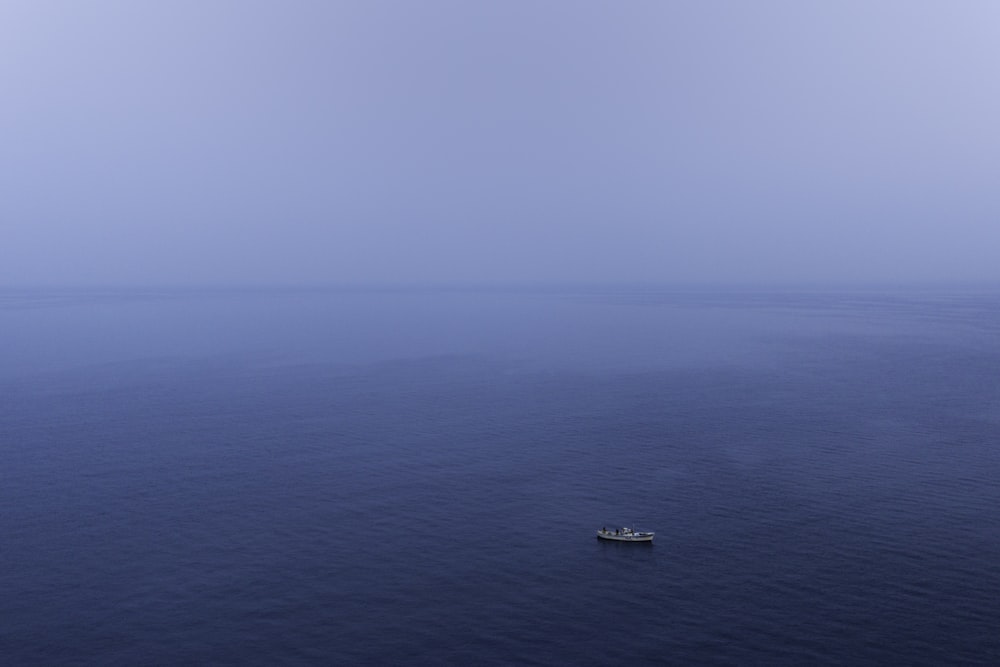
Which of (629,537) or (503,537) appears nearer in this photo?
(629,537)

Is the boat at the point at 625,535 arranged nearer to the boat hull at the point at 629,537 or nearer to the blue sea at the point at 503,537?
the boat hull at the point at 629,537

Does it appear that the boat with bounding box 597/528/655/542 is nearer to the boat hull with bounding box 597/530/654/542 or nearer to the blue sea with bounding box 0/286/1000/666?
the boat hull with bounding box 597/530/654/542

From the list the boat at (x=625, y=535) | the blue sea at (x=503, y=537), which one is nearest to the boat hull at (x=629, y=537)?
the boat at (x=625, y=535)

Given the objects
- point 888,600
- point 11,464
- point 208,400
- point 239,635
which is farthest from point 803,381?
point 11,464

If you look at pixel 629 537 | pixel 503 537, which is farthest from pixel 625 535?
pixel 503 537

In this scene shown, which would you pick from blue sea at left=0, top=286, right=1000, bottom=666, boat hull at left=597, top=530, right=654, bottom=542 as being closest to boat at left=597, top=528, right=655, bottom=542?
boat hull at left=597, top=530, right=654, bottom=542

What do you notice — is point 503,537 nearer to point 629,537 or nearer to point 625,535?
point 625,535

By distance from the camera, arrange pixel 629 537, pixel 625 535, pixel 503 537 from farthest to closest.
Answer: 1. pixel 503 537
2. pixel 625 535
3. pixel 629 537

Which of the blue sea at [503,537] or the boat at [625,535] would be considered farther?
the boat at [625,535]

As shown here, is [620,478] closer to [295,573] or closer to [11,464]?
[295,573]
